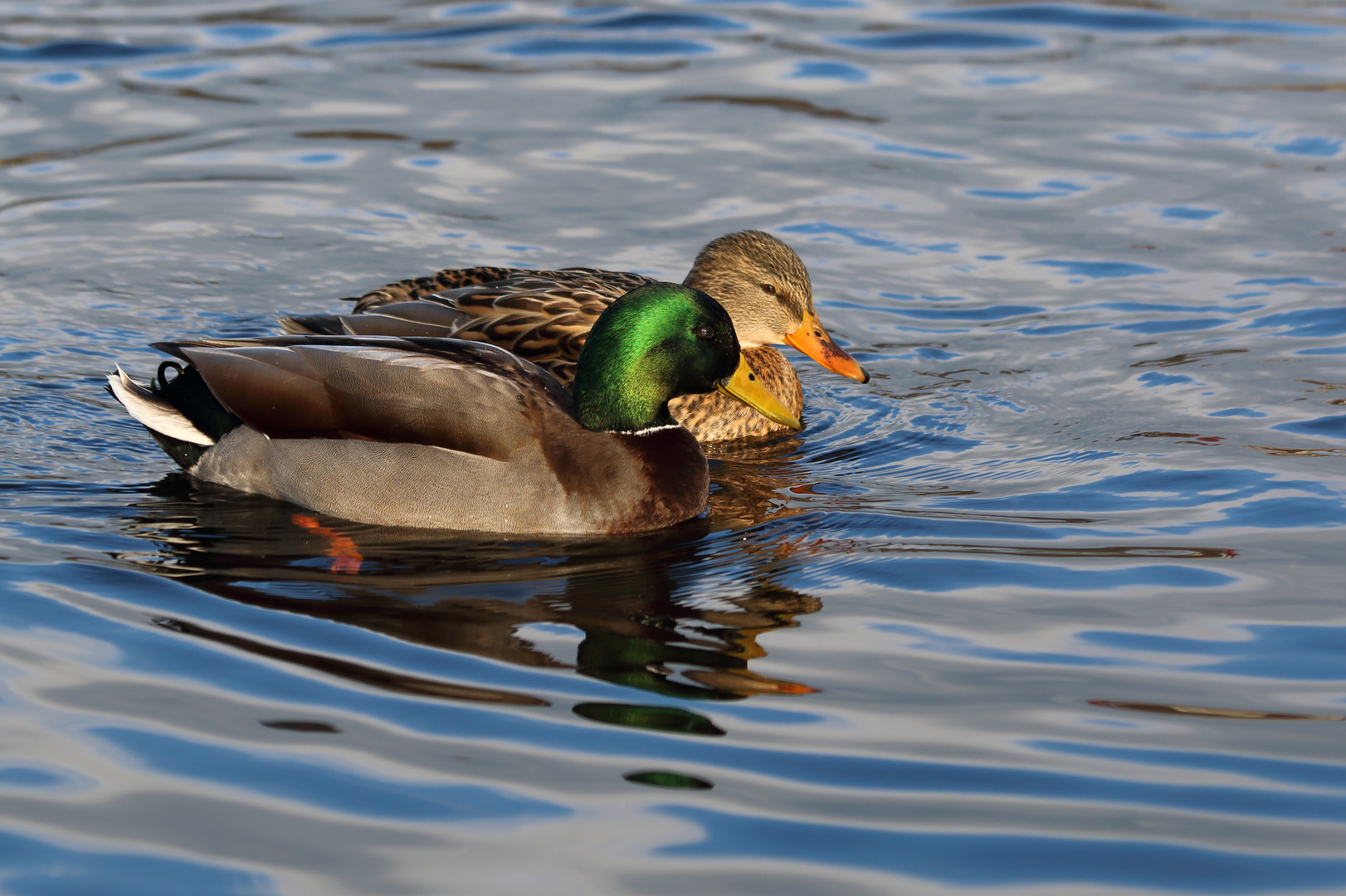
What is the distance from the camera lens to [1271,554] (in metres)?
6.05

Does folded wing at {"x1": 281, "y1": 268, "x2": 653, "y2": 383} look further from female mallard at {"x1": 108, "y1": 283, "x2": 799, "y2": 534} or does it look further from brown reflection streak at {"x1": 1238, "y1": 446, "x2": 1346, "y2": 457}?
brown reflection streak at {"x1": 1238, "y1": 446, "x2": 1346, "y2": 457}

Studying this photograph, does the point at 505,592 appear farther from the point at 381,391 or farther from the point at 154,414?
the point at 154,414

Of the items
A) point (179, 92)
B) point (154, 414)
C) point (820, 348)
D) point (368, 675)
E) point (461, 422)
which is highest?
point (179, 92)

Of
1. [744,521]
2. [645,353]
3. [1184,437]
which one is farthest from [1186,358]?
[645,353]

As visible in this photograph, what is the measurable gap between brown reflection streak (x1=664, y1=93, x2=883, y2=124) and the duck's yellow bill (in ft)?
19.1

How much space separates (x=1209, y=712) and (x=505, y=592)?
7.43 feet

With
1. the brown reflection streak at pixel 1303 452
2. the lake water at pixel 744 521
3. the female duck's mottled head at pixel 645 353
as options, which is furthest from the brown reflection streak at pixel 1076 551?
the brown reflection streak at pixel 1303 452

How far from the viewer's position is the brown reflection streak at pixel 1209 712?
15.7ft

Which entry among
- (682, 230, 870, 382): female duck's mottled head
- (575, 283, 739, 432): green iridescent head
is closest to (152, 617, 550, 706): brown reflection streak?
(575, 283, 739, 432): green iridescent head

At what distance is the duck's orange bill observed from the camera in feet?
26.2

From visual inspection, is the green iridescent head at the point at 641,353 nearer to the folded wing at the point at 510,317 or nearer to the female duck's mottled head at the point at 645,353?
the female duck's mottled head at the point at 645,353

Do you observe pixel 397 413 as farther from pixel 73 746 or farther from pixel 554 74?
pixel 554 74

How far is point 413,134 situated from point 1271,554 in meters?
7.55

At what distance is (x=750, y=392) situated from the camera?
691cm
